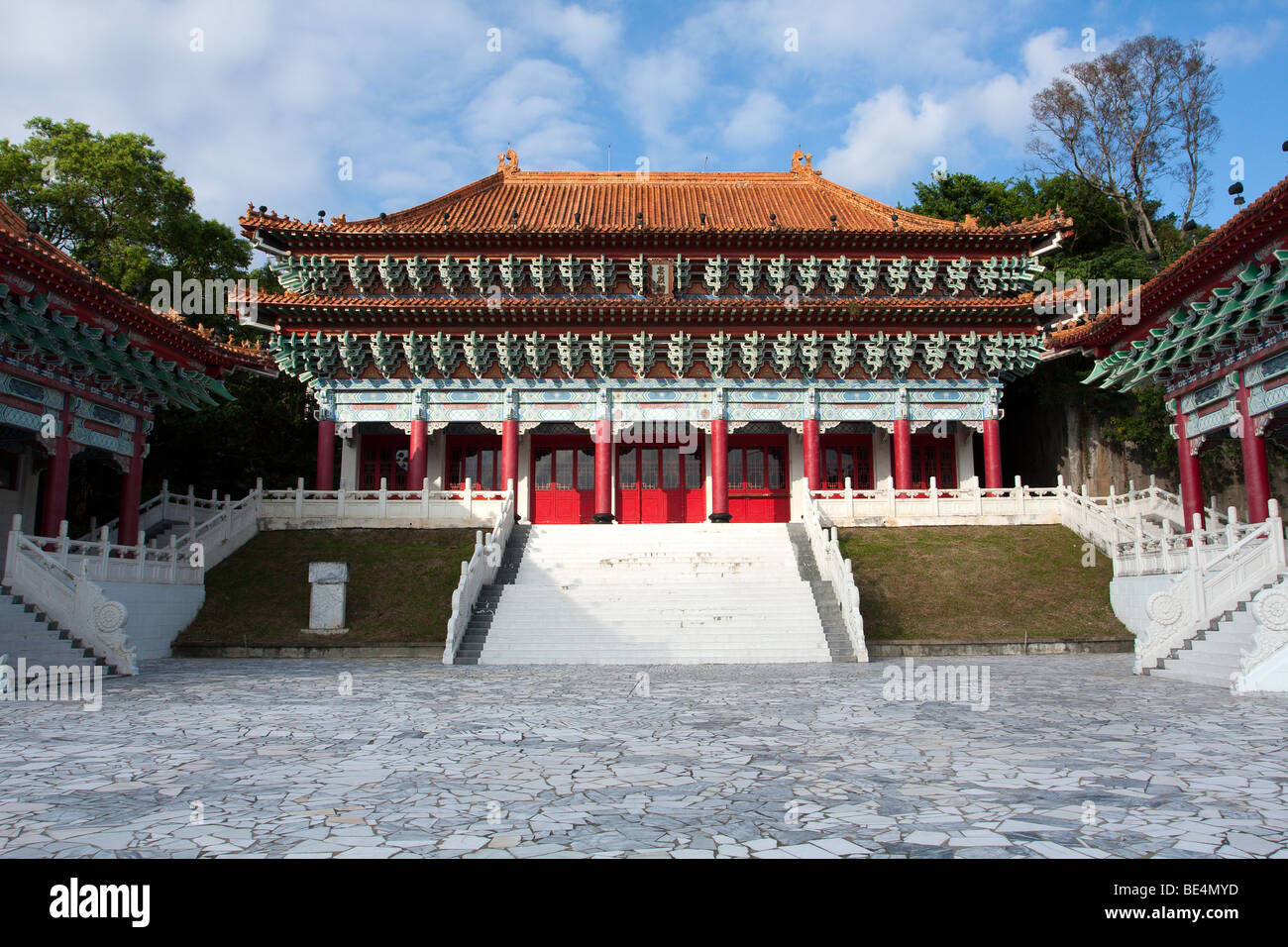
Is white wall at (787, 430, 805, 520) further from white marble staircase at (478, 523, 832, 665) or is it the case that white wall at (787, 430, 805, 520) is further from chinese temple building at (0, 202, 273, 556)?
chinese temple building at (0, 202, 273, 556)

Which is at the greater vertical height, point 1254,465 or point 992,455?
point 992,455

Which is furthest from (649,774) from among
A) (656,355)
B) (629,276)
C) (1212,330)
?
(629,276)

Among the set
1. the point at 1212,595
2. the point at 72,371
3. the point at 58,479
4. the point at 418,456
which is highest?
the point at 72,371

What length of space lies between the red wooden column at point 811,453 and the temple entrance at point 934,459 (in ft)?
12.2

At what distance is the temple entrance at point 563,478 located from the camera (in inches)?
1037

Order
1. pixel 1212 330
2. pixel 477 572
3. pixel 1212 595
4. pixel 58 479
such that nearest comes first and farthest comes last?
pixel 1212 595 → pixel 1212 330 → pixel 58 479 → pixel 477 572

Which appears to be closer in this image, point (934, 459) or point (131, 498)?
point (131, 498)

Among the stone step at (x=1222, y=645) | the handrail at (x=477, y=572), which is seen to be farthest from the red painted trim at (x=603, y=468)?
the stone step at (x=1222, y=645)

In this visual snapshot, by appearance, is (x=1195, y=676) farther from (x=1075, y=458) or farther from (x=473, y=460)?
(x=473, y=460)

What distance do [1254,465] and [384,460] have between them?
2185 cm

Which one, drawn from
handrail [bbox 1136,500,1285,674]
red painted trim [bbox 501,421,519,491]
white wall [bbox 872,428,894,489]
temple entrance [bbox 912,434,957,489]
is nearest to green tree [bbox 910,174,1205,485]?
temple entrance [bbox 912,434,957,489]

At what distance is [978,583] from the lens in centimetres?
1755

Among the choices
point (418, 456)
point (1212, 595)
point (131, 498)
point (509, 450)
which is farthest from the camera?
point (509, 450)
